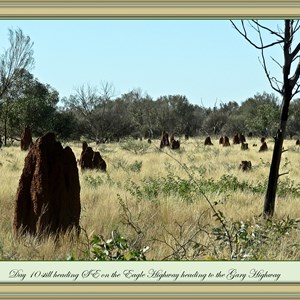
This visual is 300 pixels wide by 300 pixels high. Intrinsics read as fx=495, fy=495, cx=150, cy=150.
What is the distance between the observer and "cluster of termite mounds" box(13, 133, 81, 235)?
572 cm

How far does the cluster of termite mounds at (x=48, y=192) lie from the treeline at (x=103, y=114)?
2297 millimetres

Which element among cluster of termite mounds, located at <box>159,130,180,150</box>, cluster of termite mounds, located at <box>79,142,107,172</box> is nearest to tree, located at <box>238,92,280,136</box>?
cluster of termite mounds, located at <box>159,130,180,150</box>

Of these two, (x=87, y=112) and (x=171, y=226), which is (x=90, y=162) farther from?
(x=171, y=226)

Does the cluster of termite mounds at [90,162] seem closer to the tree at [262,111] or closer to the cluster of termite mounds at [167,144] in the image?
the tree at [262,111]

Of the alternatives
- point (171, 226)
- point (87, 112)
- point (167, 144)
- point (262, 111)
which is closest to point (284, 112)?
point (171, 226)

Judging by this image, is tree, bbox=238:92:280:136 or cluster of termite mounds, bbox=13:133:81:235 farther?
tree, bbox=238:92:280:136

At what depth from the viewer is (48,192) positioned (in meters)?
5.73

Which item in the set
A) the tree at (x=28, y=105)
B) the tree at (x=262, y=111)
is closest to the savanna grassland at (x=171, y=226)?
the tree at (x=28, y=105)

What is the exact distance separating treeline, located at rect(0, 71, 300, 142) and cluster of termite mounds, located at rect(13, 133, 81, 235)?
2297 millimetres

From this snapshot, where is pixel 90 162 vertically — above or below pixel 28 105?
below

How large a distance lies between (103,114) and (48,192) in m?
10.1

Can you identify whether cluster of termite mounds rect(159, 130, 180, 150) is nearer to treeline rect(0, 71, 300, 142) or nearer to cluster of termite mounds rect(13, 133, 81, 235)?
treeline rect(0, 71, 300, 142)

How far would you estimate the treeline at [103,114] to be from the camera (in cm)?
1172
